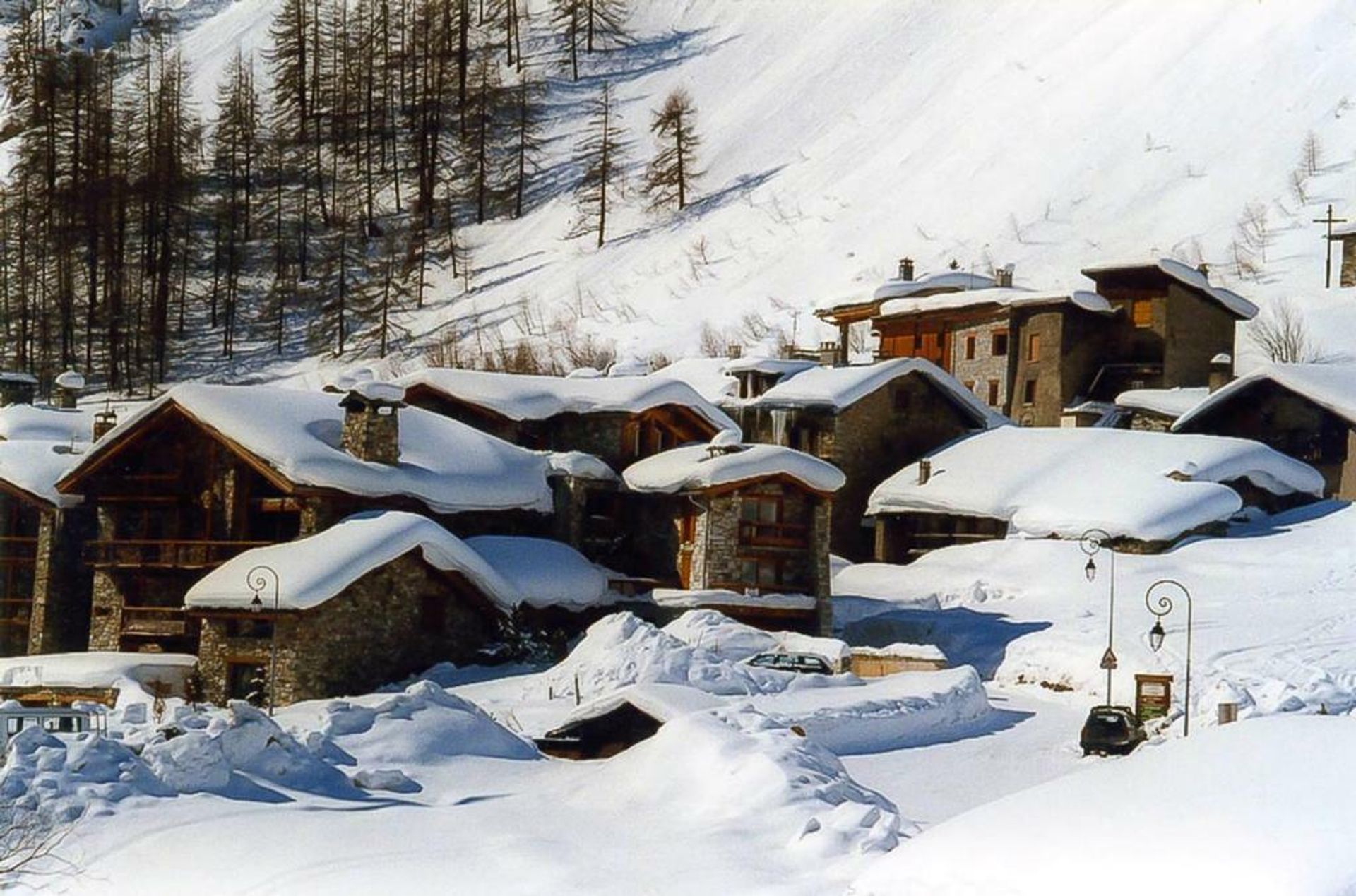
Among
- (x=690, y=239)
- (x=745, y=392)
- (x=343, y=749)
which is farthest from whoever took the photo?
(x=690, y=239)

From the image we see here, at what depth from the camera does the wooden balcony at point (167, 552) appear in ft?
130

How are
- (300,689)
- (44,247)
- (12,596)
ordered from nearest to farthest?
(300,689), (12,596), (44,247)

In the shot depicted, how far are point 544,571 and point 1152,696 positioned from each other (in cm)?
1367

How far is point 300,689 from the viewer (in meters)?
35.9

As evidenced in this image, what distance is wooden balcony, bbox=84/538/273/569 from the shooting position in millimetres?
39750

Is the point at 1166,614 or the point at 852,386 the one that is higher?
the point at 852,386

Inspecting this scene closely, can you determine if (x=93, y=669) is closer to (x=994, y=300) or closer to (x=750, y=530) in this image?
(x=750, y=530)

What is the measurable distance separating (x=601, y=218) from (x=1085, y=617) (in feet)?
171

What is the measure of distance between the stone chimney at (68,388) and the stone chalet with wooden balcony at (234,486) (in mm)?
7957

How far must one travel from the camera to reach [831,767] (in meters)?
20.6

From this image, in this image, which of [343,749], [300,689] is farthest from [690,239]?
[343,749]

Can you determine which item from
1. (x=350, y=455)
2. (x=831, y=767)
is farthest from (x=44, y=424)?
(x=831, y=767)

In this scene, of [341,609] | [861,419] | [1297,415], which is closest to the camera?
[341,609]

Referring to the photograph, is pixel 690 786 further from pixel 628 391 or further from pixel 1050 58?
pixel 1050 58
